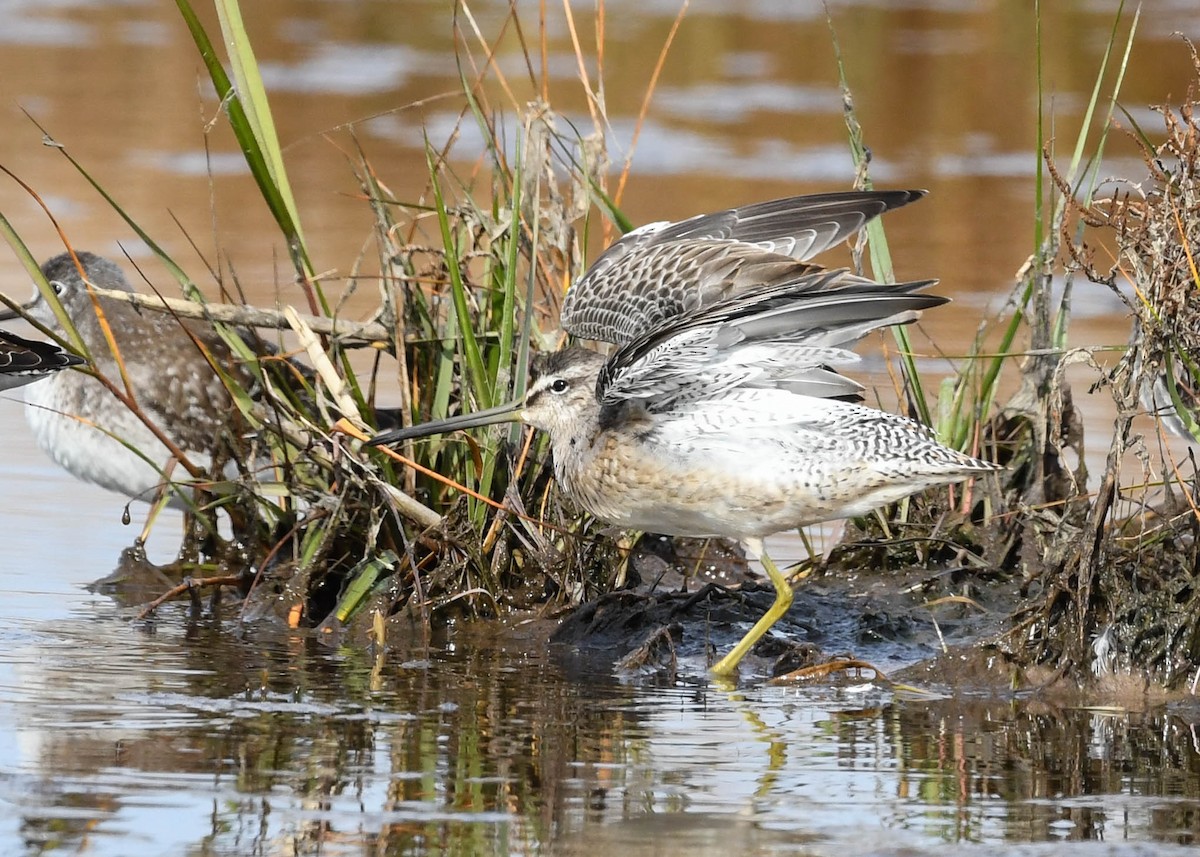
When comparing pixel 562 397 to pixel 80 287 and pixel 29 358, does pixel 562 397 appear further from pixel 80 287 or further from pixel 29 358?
pixel 80 287

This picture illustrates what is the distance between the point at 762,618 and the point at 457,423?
104cm

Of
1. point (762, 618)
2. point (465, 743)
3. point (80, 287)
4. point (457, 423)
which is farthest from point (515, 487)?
point (80, 287)

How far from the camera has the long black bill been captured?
18.1ft

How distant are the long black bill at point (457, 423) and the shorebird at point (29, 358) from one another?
1111 millimetres

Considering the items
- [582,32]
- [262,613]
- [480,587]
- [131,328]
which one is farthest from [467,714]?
[582,32]

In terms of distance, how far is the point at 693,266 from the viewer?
5781 millimetres

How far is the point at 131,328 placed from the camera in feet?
23.3

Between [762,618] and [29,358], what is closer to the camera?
[762,618]

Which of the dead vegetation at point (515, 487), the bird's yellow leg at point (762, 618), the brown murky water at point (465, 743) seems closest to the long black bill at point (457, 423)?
the dead vegetation at point (515, 487)

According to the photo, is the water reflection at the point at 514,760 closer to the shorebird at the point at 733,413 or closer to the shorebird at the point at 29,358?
the shorebird at the point at 733,413

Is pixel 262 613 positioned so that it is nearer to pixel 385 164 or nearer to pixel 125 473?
pixel 125 473

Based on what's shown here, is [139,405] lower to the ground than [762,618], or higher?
higher

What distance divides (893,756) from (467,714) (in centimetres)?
105

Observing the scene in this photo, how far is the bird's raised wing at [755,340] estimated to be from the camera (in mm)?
4992
